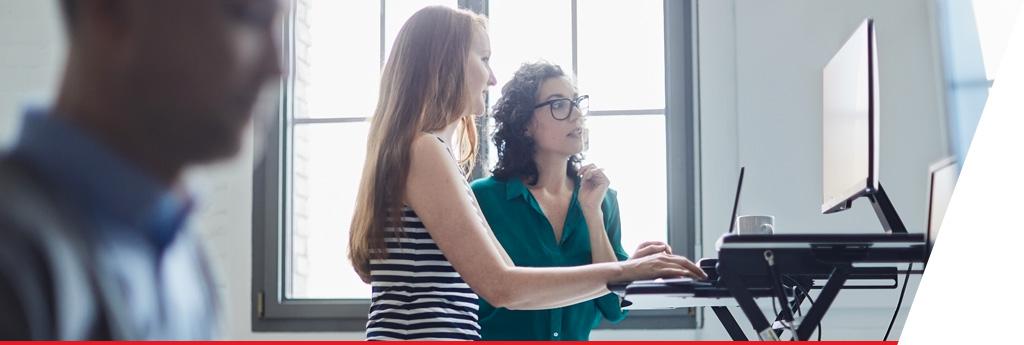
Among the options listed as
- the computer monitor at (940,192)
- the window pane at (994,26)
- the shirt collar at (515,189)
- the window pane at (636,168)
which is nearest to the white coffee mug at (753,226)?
the computer monitor at (940,192)

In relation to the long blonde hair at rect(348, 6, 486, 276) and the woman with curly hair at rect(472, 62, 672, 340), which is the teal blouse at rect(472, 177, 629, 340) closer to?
the woman with curly hair at rect(472, 62, 672, 340)

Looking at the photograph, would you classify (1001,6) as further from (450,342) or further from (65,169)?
(65,169)

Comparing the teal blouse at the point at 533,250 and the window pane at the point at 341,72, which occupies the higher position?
the window pane at the point at 341,72

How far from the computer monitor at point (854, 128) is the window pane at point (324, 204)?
4.65 ft

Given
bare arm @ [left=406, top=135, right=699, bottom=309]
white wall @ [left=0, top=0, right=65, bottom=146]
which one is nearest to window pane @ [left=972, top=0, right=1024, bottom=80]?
bare arm @ [left=406, top=135, right=699, bottom=309]

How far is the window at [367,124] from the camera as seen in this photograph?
8.56ft

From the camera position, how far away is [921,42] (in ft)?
8.38

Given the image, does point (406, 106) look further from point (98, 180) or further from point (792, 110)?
point (792, 110)

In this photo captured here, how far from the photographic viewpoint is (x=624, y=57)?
267 cm

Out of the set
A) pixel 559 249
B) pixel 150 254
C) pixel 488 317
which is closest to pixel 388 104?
pixel 488 317

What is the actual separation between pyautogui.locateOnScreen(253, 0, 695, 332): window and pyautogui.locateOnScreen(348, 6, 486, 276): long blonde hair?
1.45 metres

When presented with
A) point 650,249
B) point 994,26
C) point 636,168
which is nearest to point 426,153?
point 650,249

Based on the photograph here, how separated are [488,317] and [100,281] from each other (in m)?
1.52

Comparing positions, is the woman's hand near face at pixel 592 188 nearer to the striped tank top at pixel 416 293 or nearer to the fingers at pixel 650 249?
the fingers at pixel 650 249
